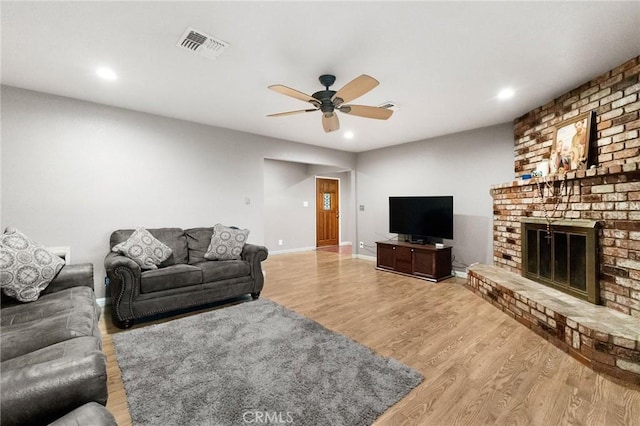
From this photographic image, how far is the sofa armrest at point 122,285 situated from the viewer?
109 inches

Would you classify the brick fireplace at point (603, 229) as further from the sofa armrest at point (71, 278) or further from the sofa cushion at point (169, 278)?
the sofa armrest at point (71, 278)

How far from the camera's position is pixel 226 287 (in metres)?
3.43

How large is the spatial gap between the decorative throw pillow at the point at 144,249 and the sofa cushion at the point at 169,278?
200 millimetres

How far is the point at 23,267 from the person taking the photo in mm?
2180

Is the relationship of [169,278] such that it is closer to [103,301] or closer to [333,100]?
[103,301]

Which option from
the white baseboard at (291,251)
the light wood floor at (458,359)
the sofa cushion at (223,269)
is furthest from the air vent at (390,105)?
the white baseboard at (291,251)

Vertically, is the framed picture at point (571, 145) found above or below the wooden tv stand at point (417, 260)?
above

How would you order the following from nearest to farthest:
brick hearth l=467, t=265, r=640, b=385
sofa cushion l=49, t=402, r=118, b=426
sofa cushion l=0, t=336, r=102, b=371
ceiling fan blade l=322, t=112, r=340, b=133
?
sofa cushion l=49, t=402, r=118, b=426
sofa cushion l=0, t=336, r=102, b=371
brick hearth l=467, t=265, r=640, b=385
ceiling fan blade l=322, t=112, r=340, b=133

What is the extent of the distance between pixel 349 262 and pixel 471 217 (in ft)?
8.34

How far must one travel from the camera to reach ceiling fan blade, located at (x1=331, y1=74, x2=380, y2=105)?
206 centimetres

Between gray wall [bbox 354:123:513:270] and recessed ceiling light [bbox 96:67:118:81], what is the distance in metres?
4.68

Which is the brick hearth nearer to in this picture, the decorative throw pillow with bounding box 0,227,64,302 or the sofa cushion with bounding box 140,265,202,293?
the sofa cushion with bounding box 140,265,202,293

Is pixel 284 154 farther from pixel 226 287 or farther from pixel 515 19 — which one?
pixel 515 19

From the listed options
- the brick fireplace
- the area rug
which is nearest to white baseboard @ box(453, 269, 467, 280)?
the brick fireplace
